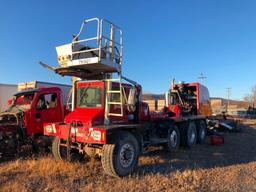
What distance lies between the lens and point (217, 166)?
26.1 feet

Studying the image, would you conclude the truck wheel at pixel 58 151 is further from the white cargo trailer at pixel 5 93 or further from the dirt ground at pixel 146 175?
the white cargo trailer at pixel 5 93

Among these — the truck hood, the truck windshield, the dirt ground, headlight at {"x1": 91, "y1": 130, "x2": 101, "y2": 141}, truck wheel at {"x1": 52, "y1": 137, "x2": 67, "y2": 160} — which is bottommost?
the dirt ground

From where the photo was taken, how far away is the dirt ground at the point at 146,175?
19.5 ft

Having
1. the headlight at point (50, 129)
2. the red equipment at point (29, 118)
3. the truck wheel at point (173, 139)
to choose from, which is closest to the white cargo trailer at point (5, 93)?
the red equipment at point (29, 118)

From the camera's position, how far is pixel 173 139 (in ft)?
34.0

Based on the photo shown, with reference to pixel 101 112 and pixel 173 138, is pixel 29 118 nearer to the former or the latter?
pixel 101 112

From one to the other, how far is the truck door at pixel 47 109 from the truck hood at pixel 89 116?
2.48 metres

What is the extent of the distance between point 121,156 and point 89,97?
1.98 m

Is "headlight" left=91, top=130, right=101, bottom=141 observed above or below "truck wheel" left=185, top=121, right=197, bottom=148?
above

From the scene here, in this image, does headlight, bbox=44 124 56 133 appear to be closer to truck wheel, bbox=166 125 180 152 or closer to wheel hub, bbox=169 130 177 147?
truck wheel, bbox=166 125 180 152

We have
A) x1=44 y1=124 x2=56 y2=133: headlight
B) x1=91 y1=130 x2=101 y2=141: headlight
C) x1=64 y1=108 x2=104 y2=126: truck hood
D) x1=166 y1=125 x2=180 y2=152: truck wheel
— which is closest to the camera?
x1=91 y1=130 x2=101 y2=141: headlight

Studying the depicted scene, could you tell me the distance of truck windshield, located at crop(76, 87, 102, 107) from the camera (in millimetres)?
7302

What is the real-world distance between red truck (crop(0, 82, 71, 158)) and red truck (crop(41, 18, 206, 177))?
5.72 ft

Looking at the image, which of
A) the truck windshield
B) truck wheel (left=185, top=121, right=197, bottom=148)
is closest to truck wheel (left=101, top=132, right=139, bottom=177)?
the truck windshield
